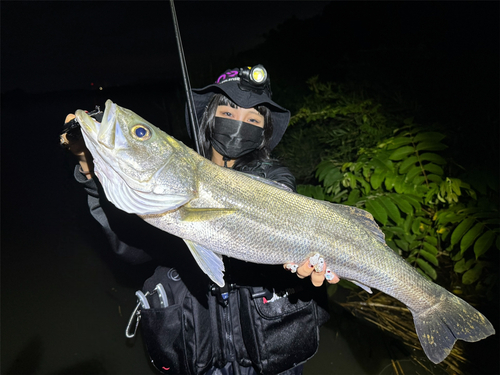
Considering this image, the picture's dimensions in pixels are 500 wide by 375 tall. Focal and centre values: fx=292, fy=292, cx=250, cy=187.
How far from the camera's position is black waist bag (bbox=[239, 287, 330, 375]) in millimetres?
2451

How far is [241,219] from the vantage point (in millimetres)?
2006

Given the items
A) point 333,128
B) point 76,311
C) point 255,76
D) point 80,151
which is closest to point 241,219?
point 80,151

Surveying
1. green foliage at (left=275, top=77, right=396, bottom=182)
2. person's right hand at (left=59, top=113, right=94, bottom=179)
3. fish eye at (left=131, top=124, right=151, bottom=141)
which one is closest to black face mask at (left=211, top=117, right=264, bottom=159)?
fish eye at (left=131, top=124, right=151, bottom=141)

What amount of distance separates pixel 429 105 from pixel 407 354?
4013 millimetres

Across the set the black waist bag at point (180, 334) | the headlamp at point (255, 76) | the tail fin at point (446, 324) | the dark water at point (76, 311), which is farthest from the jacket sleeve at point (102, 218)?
the tail fin at point (446, 324)

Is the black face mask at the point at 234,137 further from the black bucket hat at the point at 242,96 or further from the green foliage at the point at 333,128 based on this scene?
the green foliage at the point at 333,128

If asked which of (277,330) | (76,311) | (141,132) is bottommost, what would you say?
(76,311)

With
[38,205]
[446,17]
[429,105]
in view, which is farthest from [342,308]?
[38,205]

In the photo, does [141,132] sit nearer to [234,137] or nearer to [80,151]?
[80,151]

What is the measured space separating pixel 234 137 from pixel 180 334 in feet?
6.05

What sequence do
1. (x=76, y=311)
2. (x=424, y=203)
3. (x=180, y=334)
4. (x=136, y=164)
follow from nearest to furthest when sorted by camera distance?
(x=136, y=164)
(x=180, y=334)
(x=424, y=203)
(x=76, y=311)

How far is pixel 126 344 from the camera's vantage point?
448 cm

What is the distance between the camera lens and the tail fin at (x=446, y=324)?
2133 millimetres

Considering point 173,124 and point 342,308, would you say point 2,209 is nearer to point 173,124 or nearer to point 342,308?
point 173,124
